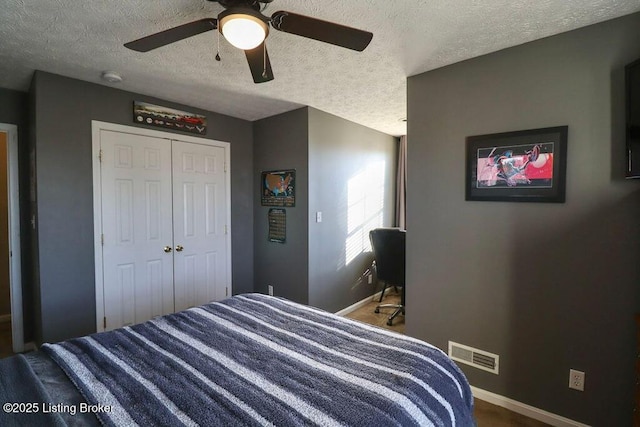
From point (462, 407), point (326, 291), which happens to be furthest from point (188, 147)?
point (462, 407)

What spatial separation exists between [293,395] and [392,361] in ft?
1.46

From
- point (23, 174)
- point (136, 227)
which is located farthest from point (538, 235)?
point (23, 174)

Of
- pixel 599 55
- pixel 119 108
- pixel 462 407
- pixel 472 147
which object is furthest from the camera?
pixel 119 108

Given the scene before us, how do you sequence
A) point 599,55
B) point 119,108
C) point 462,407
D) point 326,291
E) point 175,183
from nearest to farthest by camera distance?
point 462,407, point 599,55, point 119,108, point 175,183, point 326,291

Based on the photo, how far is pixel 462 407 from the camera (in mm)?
1174

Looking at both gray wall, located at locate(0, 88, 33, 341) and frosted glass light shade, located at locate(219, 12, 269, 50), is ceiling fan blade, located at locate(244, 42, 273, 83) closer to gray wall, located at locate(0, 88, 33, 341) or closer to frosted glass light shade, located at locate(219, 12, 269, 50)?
frosted glass light shade, located at locate(219, 12, 269, 50)

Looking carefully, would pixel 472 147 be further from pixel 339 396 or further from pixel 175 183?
pixel 175 183

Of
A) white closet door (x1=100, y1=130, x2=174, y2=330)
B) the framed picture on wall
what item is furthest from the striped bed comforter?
white closet door (x1=100, y1=130, x2=174, y2=330)

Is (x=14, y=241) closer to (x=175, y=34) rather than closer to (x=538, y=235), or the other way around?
(x=175, y=34)

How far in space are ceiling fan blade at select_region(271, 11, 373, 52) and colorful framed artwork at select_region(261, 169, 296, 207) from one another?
1.99 metres

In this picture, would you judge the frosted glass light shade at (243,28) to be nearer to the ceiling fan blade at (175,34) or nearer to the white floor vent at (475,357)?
the ceiling fan blade at (175,34)

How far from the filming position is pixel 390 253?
347 centimetres

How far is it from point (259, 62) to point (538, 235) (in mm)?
2037

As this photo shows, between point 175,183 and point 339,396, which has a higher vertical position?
point 175,183
